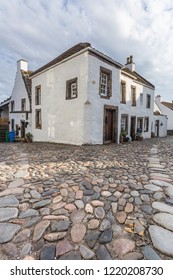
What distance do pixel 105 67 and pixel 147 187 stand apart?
9.68 metres

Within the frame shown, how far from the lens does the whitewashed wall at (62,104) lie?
10.5 m

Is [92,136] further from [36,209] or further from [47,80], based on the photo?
[36,209]

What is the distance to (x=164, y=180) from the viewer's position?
3943mm

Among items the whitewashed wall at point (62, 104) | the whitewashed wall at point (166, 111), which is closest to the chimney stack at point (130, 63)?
the whitewashed wall at point (62, 104)

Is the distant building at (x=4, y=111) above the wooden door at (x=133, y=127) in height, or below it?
above

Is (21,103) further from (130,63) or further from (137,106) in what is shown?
(130,63)

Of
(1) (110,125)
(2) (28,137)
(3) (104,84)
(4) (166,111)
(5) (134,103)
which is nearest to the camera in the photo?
(3) (104,84)

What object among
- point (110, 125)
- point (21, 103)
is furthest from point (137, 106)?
point (21, 103)

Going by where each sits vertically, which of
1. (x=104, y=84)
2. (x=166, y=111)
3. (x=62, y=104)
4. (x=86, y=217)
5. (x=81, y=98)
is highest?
(x=166, y=111)

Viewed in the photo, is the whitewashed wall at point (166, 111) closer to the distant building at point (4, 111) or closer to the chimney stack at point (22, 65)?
the chimney stack at point (22, 65)

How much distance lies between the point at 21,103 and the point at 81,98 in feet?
29.5

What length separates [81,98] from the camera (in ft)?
34.5

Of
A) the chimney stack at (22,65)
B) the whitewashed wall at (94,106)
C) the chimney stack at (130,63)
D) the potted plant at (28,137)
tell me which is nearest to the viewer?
the whitewashed wall at (94,106)

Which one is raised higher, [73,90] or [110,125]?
[73,90]
